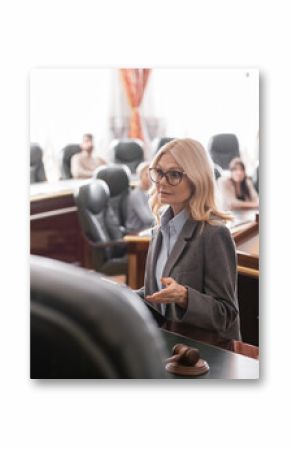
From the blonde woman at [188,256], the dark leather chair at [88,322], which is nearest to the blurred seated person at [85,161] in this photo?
the blonde woman at [188,256]

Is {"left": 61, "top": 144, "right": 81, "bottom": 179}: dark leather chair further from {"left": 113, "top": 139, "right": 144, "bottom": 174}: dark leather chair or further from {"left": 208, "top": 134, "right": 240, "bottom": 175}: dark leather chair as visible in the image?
{"left": 208, "top": 134, "right": 240, "bottom": 175}: dark leather chair

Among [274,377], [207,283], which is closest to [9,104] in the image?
→ [207,283]

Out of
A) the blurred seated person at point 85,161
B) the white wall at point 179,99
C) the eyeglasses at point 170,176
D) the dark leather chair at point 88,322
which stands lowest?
the dark leather chair at point 88,322

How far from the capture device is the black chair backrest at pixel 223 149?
2.27 meters

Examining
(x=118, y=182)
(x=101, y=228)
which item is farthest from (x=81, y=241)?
(x=118, y=182)

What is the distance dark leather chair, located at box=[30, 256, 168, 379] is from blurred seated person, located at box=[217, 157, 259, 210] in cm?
163

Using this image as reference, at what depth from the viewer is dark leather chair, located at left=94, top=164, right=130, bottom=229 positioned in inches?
102

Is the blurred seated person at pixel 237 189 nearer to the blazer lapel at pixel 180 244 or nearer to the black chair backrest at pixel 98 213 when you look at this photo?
the blazer lapel at pixel 180 244

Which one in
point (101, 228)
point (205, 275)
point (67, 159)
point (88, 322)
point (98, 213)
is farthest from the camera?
point (98, 213)

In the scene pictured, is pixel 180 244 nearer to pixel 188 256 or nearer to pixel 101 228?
pixel 188 256

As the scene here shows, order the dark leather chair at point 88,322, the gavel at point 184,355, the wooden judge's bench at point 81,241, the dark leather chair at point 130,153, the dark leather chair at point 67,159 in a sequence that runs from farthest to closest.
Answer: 1. the dark leather chair at point 130,153
2. the dark leather chair at point 67,159
3. the wooden judge's bench at point 81,241
4. the gavel at point 184,355
5. the dark leather chair at point 88,322

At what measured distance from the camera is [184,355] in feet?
7.37

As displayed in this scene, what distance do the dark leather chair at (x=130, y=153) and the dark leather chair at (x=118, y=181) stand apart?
0.03 m

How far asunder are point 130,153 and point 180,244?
58 centimetres
